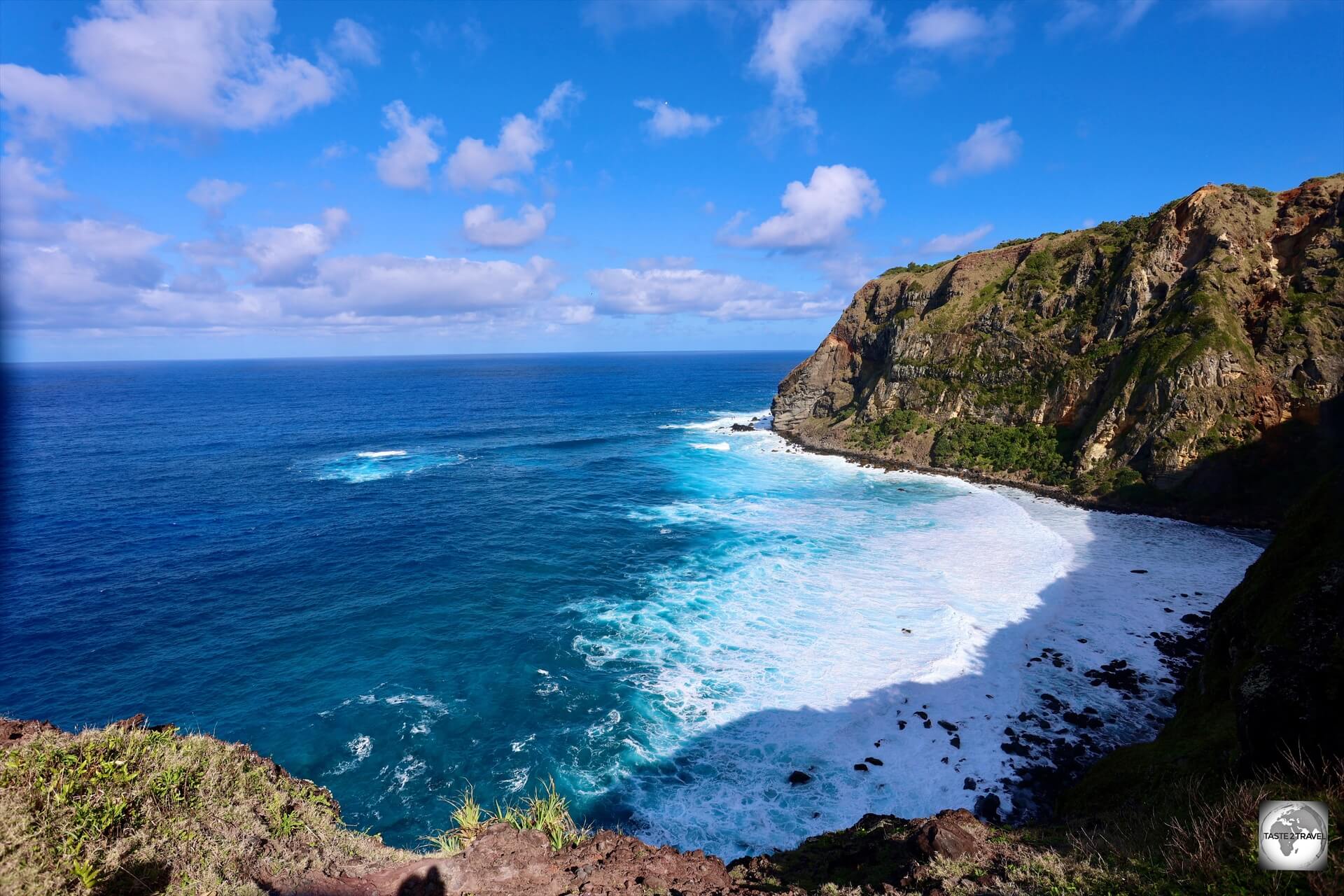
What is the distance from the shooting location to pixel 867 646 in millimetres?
29234

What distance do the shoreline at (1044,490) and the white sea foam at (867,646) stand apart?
71.0 inches

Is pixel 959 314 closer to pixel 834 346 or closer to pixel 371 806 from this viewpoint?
pixel 834 346

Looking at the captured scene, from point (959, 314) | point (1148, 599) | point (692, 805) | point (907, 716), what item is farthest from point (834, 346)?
point (692, 805)

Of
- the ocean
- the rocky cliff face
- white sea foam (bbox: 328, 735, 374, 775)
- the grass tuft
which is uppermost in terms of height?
the rocky cliff face

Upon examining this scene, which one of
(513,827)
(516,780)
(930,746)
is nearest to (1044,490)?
(930,746)

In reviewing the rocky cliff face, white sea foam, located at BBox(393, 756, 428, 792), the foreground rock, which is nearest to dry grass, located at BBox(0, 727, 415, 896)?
the foreground rock

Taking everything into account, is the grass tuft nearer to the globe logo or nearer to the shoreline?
the globe logo

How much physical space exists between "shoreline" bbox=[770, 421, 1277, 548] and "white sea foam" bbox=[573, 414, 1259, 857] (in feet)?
5.92

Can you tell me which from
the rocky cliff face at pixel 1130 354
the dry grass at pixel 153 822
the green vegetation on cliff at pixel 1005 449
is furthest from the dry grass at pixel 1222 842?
the green vegetation on cliff at pixel 1005 449

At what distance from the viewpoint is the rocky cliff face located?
160 ft

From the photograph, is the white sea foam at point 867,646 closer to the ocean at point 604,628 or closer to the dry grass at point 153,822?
the ocean at point 604,628

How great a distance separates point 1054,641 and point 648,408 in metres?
102

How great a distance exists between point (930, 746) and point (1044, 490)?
145ft

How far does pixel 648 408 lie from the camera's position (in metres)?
127
